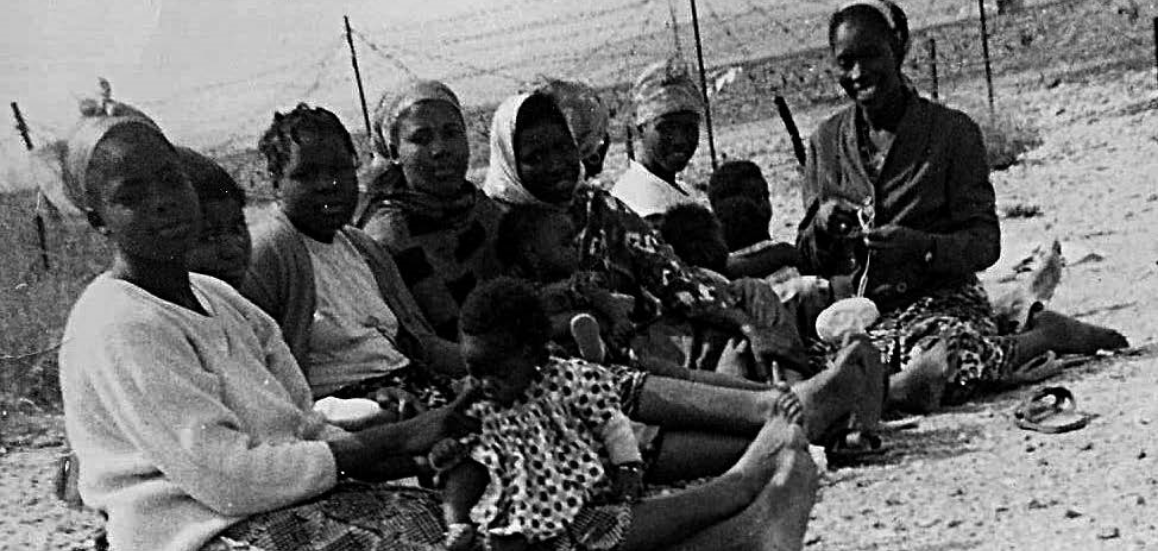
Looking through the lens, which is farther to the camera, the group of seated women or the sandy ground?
the sandy ground

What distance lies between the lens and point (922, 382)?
5.61 meters

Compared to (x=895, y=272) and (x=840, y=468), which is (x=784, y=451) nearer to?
(x=840, y=468)

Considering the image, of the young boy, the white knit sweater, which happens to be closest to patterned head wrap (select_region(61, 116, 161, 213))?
the white knit sweater

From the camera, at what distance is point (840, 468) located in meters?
5.04

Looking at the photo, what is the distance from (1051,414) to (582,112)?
2113mm

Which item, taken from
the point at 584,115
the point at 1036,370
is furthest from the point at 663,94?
the point at 1036,370

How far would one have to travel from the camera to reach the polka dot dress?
3287 mm

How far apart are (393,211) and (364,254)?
383 millimetres

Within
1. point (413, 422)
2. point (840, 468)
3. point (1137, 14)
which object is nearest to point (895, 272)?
point (840, 468)

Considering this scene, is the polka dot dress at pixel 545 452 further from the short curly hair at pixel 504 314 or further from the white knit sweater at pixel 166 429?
the white knit sweater at pixel 166 429

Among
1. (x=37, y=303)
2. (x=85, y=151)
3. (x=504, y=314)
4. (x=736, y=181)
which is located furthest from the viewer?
(x=37, y=303)

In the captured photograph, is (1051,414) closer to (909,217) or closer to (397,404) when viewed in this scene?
(909,217)

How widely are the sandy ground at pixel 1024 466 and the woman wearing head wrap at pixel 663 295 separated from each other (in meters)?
0.32

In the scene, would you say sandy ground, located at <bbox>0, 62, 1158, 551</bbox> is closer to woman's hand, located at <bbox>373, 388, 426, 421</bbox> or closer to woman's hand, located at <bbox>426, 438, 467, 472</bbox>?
woman's hand, located at <bbox>373, 388, 426, 421</bbox>
